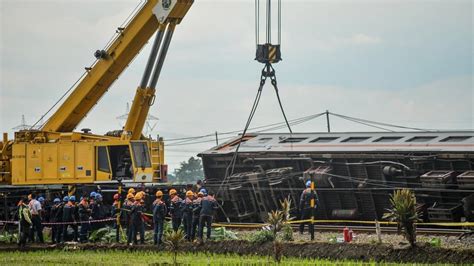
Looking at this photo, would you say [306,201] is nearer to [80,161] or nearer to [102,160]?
[102,160]

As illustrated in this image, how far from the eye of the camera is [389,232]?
31438 millimetres

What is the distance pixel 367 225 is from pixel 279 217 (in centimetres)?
961

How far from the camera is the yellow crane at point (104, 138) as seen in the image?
35469 millimetres

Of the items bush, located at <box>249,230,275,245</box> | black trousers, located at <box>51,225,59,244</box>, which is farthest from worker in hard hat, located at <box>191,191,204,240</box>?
black trousers, located at <box>51,225,59,244</box>

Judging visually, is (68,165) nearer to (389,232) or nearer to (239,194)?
(239,194)

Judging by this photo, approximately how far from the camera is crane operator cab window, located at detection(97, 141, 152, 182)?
116 ft

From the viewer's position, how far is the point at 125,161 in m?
35.7

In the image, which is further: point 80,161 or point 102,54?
point 102,54

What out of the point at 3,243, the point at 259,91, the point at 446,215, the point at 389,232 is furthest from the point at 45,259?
the point at 446,215

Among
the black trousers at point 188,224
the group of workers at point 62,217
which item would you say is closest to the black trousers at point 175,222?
the black trousers at point 188,224

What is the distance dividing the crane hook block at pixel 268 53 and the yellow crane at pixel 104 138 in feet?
18.7

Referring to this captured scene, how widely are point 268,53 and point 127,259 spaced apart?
8.80m

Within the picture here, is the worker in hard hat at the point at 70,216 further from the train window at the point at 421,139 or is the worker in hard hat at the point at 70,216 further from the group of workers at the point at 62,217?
the train window at the point at 421,139

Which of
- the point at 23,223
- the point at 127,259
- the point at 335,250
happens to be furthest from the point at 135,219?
the point at 335,250
